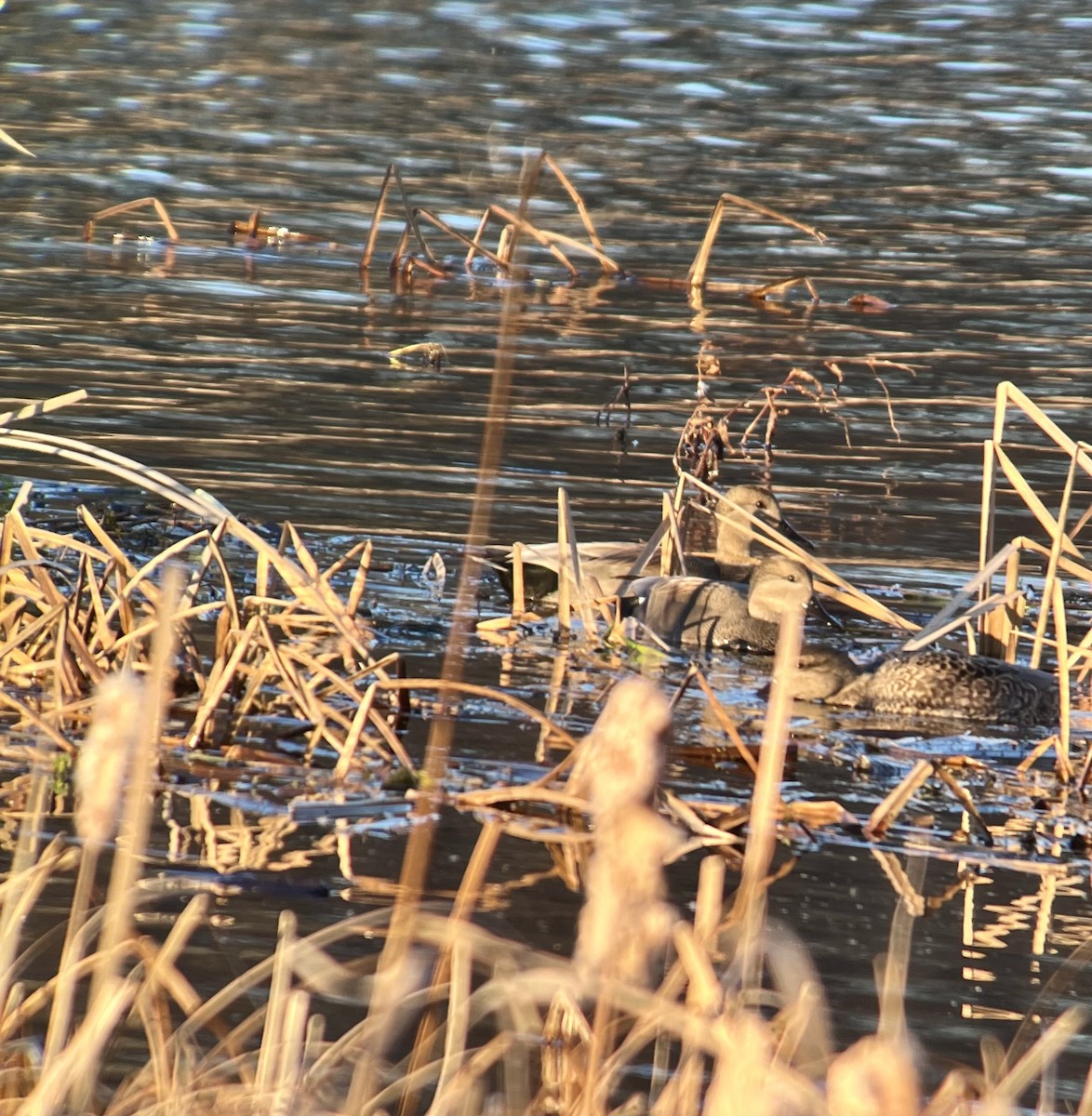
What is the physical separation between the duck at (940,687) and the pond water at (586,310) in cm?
18

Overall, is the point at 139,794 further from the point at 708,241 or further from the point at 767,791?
the point at 708,241

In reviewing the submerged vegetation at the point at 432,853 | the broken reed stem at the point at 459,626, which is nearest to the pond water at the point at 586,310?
the broken reed stem at the point at 459,626

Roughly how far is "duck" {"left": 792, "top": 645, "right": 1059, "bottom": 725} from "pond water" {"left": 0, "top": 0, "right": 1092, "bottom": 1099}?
7.0 inches

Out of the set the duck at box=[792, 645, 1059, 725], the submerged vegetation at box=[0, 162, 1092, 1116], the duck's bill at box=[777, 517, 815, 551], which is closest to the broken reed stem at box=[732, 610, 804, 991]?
the submerged vegetation at box=[0, 162, 1092, 1116]

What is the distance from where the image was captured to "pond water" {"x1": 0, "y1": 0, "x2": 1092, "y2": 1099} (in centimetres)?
598

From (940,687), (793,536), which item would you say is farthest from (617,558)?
(940,687)

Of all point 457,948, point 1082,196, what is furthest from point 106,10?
point 457,948

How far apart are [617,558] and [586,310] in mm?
6861

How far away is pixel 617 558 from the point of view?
8680 mm

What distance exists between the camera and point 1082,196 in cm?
2073

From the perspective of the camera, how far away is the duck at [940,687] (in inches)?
294

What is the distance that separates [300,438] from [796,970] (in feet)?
27.4

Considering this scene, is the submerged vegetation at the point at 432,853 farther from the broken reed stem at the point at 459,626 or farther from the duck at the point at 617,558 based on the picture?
the duck at the point at 617,558

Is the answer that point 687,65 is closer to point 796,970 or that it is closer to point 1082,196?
point 1082,196
